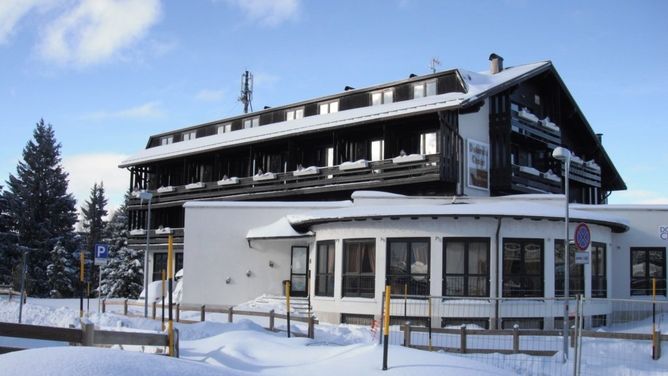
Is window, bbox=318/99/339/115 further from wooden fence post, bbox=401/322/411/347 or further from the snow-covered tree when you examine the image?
the snow-covered tree

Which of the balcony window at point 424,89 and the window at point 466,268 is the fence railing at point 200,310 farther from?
the balcony window at point 424,89

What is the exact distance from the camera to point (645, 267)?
27266 millimetres

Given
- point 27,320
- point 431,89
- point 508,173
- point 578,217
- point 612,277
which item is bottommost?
point 27,320

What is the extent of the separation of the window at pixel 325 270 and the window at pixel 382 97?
1180 centimetres

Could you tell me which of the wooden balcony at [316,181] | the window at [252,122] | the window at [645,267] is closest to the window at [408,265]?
the wooden balcony at [316,181]

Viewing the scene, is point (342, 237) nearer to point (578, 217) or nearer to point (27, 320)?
point (578, 217)

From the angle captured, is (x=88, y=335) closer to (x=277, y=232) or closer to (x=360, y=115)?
(x=277, y=232)

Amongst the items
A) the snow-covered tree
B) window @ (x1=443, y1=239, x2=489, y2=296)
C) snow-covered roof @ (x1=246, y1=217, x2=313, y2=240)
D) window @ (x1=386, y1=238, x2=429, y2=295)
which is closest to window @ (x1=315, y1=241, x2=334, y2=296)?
snow-covered roof @ (x1=246, y1=217, x2=313, y2=240)

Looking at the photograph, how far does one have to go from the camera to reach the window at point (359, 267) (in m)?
24.2

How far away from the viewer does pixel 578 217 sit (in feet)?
77.5

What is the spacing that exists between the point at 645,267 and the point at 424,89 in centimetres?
1248

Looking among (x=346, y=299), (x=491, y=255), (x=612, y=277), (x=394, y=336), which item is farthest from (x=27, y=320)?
Answer: (x=612, y=277)

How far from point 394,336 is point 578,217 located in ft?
27.5

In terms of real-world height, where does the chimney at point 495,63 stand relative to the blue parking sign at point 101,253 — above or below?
above
